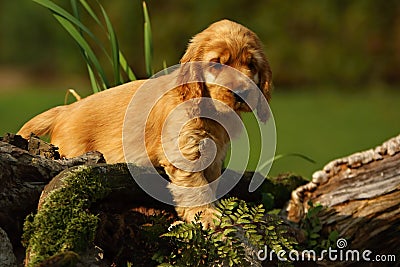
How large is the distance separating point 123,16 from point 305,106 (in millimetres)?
6301

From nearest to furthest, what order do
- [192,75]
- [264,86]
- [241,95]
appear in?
1. [241,95]
2. [192,75]
3. [264,86]

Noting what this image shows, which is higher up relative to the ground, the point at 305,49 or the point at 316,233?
the point at 305,49

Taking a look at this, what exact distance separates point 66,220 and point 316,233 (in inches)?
57.3

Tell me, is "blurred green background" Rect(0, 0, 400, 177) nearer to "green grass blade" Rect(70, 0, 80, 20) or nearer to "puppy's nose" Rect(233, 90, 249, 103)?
"green grass blade" Rect(70, 0, 80, 20)

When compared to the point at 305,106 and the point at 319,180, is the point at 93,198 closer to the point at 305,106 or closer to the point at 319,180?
the point at 319,180

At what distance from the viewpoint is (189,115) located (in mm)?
2820

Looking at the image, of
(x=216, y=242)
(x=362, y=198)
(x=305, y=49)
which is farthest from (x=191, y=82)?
(x=305, y=49)

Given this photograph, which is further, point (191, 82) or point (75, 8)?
point (75, 8)

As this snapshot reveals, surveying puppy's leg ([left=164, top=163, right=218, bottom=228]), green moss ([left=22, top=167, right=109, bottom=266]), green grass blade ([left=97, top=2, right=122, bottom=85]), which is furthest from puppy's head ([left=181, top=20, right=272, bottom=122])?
green grass blade ([left=97, top=2, right=122, bottom=85])

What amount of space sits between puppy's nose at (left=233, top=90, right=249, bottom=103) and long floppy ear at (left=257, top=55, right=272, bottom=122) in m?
0.17

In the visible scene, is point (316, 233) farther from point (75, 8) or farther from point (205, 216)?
point (75, 8)

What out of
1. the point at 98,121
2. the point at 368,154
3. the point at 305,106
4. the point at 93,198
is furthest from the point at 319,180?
the point at 305,106

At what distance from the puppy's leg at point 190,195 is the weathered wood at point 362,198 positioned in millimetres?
843

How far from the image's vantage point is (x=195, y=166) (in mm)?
2812
